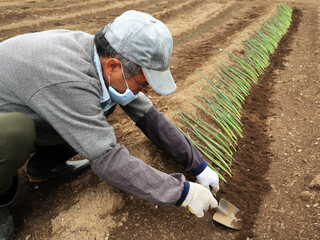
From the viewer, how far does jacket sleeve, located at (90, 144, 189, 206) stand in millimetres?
1227

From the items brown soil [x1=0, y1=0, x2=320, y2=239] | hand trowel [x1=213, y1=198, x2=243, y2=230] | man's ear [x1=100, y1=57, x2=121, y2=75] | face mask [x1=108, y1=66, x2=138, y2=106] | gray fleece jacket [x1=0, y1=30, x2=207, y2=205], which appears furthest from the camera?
hand trowel [x1=213, y1=198, x2=243, y2=230]

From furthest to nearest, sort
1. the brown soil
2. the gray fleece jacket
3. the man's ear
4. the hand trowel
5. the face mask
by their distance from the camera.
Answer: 1. the hand trowel
2. the brown soil
3. the face mask
4. the man's ear
5. the gray fleece jacket

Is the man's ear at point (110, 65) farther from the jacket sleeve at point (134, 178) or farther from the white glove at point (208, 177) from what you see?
the white glove at point (208, 177)

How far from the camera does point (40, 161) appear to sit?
1755mm

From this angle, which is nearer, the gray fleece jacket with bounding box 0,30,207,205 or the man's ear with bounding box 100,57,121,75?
the gray fleece jacket with bounding box 0,30,207,205

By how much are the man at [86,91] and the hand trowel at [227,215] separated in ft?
1.12

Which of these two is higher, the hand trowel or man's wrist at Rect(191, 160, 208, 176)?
man's wrist at Rect(191, 160, 208, 176)

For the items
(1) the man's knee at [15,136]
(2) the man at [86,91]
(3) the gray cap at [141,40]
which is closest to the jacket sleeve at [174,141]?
(2) the man at [86,91]

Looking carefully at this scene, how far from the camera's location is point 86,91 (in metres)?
1.18

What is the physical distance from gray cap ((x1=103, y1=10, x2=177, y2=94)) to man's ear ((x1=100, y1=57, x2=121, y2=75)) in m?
0.05

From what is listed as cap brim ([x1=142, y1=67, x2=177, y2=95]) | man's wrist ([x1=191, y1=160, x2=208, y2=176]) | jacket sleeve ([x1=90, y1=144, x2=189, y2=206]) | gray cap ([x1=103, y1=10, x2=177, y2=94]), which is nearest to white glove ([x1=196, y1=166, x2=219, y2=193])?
man's wrist ([x1=191, y1=160, x2=208, y2=176])

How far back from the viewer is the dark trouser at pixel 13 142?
1.16 metres

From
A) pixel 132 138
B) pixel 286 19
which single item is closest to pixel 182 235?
pixel 132 138

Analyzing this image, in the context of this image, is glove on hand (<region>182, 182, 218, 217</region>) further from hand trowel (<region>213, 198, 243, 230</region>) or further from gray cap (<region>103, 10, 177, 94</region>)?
gray cap (<region>103, 10, 177, 94</region>)
